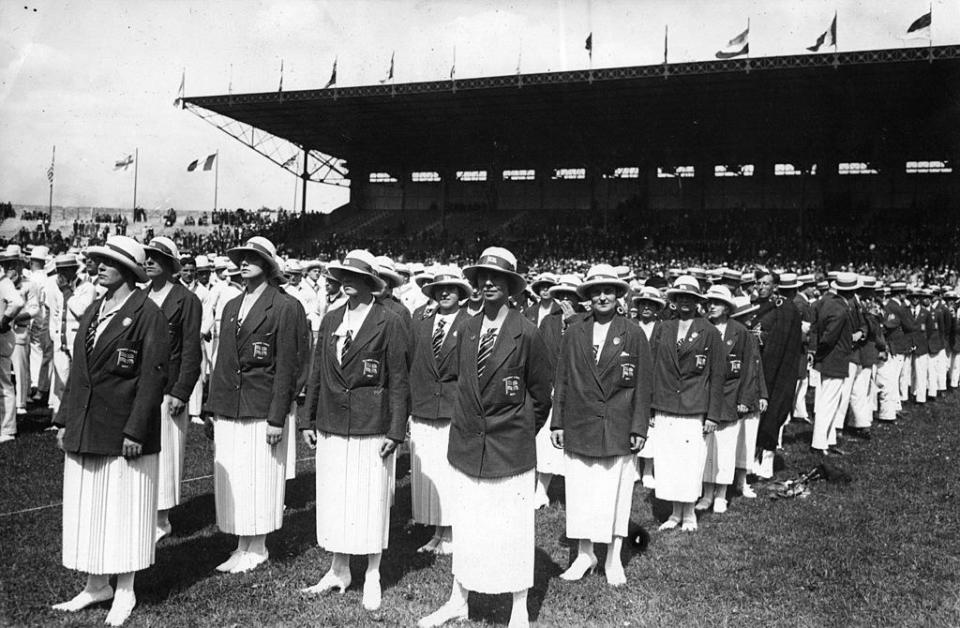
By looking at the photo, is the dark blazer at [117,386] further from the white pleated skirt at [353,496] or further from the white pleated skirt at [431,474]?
the white pleated skirt at [431,474]

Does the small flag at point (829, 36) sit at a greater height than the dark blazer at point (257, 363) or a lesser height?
greater

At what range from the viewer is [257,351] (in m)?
6.08

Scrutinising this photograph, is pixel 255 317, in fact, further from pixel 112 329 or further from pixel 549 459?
pixel 549 459

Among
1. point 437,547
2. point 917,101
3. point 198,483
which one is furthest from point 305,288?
point 917,101

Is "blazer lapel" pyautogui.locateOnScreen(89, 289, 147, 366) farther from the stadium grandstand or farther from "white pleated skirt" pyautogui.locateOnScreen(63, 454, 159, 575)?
the stadium grandstand

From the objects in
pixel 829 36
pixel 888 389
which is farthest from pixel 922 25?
pixel 888 389

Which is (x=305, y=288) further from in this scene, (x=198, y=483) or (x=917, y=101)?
(x=917, y=101)

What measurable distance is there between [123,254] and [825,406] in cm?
938

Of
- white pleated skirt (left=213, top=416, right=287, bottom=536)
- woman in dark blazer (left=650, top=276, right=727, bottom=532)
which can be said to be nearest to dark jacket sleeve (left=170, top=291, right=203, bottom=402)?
white pleated skirt (left=213, top=416, right=287, bottom=536)

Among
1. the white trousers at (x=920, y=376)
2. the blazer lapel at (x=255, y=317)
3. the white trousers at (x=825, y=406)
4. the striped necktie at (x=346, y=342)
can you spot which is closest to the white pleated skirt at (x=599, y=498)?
the striped necktie at (x=346, y=342)

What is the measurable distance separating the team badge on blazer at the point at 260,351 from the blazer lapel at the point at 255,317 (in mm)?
99

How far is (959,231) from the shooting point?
30.4 m

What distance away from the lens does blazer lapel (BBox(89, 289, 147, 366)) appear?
5.04 meters

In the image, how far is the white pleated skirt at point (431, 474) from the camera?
682 centimetres
